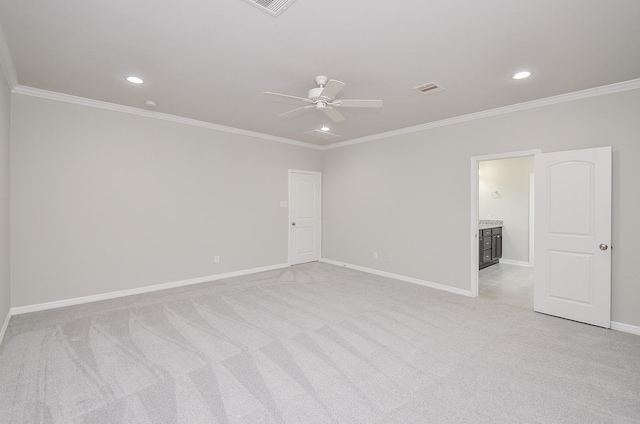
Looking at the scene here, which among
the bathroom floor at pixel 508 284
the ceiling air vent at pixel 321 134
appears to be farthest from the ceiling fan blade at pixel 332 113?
the bathroom floor at pixel 508 284

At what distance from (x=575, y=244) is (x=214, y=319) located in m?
4.40

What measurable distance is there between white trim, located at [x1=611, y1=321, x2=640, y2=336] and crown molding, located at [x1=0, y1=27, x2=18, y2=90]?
256 inches

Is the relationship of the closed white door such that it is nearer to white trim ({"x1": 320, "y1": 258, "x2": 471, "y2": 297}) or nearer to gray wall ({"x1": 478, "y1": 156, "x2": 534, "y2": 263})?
white trim ({"x1": 320, "y1": 258, "x2": 471, "y2": 297})

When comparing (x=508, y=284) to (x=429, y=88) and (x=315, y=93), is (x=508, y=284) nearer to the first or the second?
(x=429, y=88)

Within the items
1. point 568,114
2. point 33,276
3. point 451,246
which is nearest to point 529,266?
point 451,246

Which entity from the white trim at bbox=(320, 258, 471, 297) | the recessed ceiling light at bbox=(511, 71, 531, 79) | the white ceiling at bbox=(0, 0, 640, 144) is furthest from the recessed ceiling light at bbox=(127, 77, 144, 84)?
the white trim at bbox=(320, 258, 471, 297)

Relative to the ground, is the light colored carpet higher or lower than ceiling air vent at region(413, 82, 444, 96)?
lower

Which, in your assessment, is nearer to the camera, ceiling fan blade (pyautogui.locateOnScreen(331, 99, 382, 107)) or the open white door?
ceiling fan blade (pyautogui.locateOnScreen(331, 99, 382, 107))

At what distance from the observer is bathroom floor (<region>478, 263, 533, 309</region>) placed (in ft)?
14.1

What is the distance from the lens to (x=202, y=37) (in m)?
2.35

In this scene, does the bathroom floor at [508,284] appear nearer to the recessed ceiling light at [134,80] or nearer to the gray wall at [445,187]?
the gray wall at [445,187]

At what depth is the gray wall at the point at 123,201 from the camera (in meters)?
3.57

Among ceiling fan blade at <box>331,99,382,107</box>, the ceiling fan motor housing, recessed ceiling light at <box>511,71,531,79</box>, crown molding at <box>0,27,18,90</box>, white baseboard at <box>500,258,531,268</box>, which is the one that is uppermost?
crown molding at <box>0,27,18,90</box>

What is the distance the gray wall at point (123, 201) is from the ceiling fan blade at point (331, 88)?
3.04 metres
